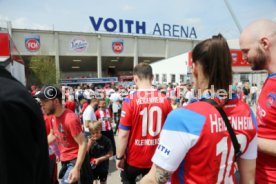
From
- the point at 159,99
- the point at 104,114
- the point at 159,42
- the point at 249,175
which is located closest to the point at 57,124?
the point at 159,99

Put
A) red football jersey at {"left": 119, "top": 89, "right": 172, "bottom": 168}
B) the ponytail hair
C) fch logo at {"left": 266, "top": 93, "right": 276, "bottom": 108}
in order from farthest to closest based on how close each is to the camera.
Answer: red football jersey at {"left": 119, "top": 89, "right": 172, "bottom": 168}
fch logo at {"left": 266, "top": 93, "right": 276, "bottom": 108}
the ponytail hair

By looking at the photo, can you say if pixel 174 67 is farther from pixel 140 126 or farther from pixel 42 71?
pixel 140 126

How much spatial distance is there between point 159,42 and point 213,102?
138 feet

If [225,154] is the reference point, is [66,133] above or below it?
below

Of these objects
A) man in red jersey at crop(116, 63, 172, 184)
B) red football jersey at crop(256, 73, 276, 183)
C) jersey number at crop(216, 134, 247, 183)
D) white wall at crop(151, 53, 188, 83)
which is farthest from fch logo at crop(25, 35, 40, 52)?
jersey number at crop(216, 134, 247, 183)

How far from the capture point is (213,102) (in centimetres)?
130

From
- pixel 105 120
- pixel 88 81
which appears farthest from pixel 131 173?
pixel 88 81

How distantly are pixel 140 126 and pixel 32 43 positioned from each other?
114 ft

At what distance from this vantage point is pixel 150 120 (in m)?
3.01

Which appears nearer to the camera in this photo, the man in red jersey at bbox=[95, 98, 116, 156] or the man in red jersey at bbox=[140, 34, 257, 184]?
the man in red jersey at bbox=[140, 34, 257, 184]

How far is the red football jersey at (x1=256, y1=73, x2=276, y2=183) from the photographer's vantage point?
5.24ft

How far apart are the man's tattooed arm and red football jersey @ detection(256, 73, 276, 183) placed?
832 millimetres

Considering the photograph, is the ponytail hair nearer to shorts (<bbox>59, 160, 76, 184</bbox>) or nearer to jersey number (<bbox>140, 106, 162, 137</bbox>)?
jersey number (<bbox>140, 106, 162, 137</bbox>)

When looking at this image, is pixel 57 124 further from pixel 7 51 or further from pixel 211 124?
pixel 7 51
